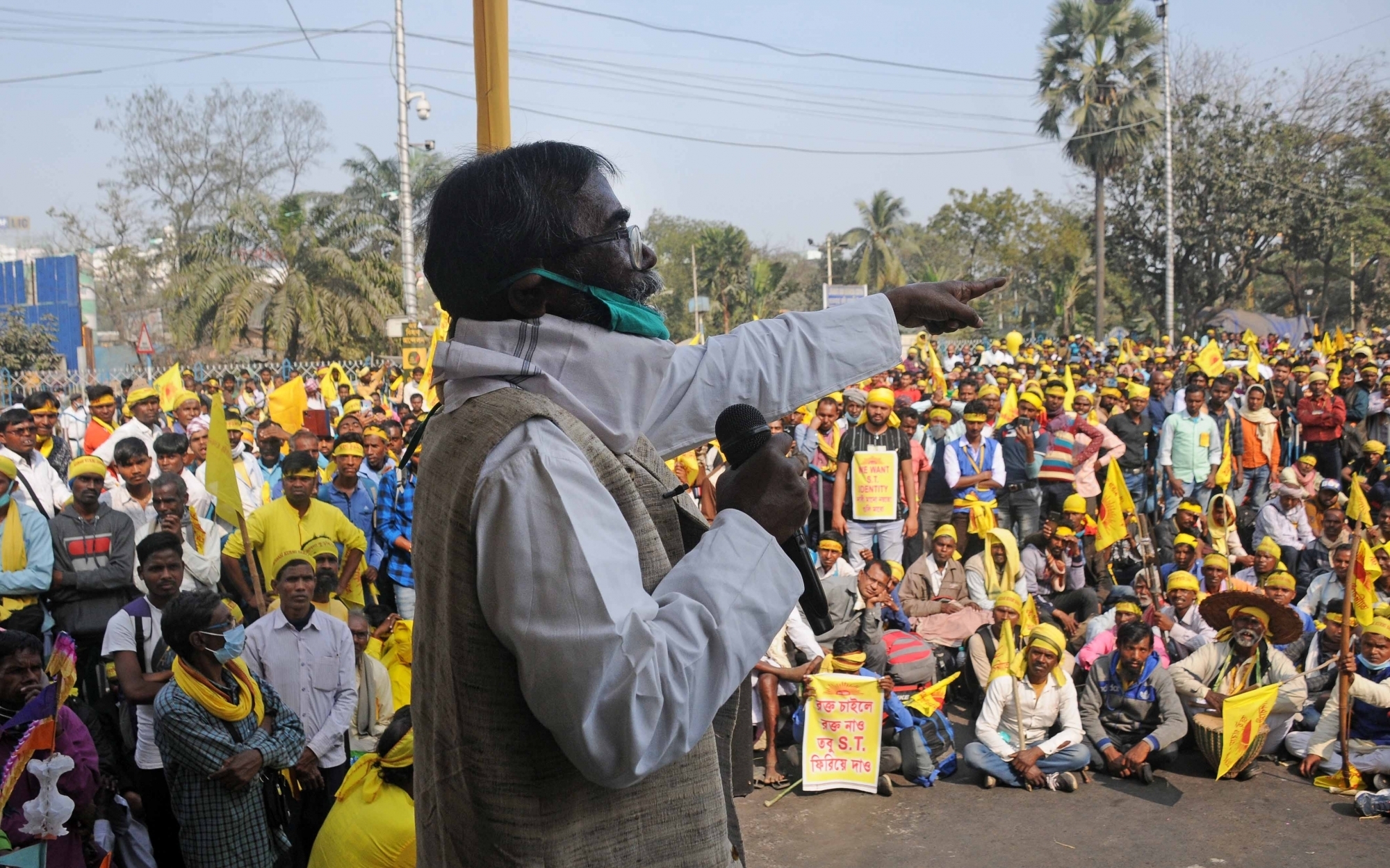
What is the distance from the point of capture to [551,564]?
3.96 feet

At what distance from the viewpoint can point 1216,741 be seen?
6.77 meters

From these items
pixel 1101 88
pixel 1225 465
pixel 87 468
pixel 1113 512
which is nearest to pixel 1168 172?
pixel 1101 88

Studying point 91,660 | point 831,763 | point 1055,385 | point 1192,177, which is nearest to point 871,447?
point 1055,385

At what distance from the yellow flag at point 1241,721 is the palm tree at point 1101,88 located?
90.6ft

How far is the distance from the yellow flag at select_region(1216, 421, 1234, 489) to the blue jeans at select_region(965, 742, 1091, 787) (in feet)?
15.5

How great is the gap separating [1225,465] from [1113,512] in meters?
1.87

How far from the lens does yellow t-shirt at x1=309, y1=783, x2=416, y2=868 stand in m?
4.04

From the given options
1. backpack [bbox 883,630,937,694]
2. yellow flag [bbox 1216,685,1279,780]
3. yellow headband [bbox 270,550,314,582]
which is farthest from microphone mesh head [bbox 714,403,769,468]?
backpack [bbox 883,630,937,694]

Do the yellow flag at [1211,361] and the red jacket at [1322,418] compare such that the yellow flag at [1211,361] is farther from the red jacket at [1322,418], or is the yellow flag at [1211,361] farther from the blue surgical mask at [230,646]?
the blue surgical mask at [230,646]

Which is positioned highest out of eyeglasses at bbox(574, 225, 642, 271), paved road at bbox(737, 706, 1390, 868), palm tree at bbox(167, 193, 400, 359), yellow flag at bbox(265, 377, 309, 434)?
palm tree at bbox(167, 193, 400, 359)

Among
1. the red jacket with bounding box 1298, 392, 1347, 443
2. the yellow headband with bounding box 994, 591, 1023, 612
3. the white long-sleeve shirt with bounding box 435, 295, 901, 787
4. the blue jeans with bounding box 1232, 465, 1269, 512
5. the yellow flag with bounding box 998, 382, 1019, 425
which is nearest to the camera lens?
the white long-sleeve shirt with bounding box 435, 295, 901, 787

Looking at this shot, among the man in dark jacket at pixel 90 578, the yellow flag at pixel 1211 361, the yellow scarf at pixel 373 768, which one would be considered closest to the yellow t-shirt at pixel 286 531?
the man in dark jacket at pixel 90 578

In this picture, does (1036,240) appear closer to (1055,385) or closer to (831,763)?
(1055,385)

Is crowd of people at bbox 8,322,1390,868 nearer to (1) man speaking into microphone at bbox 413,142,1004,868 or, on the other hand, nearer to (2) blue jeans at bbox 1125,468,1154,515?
(2) blue jeans at bbox 1125,468,1154,515
